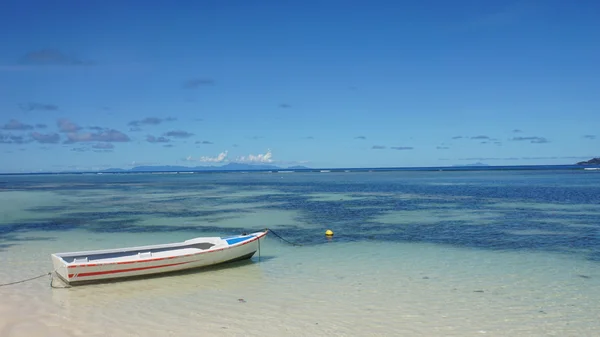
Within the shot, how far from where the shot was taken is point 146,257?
48.2ft

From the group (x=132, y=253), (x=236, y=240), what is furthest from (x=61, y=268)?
(x=236, y=240)

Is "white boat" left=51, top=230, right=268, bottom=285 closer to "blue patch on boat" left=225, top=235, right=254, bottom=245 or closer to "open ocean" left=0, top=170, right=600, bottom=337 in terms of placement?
"blue patch on boat" left=225, top=235, right=254, bottom=245

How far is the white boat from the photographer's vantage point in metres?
13.7

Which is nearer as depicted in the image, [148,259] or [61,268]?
[61,268]

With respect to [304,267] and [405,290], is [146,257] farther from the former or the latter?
[405,290]

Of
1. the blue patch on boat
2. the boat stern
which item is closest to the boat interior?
the boat stern

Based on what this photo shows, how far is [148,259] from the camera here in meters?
14.4

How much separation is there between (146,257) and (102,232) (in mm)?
11526

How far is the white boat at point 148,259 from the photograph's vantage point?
13682 mm

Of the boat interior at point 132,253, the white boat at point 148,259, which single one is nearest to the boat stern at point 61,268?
the white boat at point 148,259

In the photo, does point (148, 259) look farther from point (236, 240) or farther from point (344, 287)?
point (344, 287)

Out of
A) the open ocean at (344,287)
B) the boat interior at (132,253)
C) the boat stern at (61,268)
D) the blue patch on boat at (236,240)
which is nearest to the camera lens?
the open ocean at (344,287)

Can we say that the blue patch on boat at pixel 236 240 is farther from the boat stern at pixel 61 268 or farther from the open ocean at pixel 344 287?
the boat stern at pixel 61 268

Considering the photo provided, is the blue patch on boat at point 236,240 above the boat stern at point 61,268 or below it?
above
